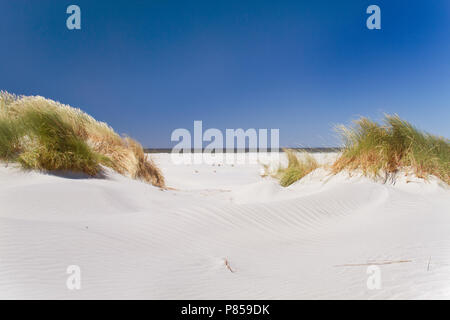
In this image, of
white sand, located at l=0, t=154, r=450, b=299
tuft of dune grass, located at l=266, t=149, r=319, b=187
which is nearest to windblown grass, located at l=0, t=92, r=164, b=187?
white sand, located at l=0, t=154, r=450, b=299

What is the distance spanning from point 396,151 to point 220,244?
401 centimetres

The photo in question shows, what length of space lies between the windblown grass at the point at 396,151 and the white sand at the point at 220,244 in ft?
2.18

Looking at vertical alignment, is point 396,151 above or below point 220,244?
above

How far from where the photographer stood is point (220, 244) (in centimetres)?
256

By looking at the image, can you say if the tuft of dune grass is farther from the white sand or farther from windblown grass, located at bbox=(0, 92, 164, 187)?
windblown grass, located at bbox=(0, 92, 164, 187)

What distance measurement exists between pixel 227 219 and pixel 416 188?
3.18 meters

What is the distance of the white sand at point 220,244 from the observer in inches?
67.6

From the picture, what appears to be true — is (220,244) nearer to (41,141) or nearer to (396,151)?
(41,141)

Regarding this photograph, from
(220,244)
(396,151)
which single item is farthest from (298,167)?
(220,244)

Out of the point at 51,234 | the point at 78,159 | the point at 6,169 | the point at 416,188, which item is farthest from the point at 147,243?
the point at 416,188

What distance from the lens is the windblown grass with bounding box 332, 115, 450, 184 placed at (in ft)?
15.3

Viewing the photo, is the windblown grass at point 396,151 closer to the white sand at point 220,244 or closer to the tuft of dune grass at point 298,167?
the white sand at point 220,244

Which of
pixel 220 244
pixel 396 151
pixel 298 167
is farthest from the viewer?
pixel 298 167

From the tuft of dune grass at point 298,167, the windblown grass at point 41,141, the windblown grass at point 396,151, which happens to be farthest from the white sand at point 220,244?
the tuft of dune grass at point 298,167
